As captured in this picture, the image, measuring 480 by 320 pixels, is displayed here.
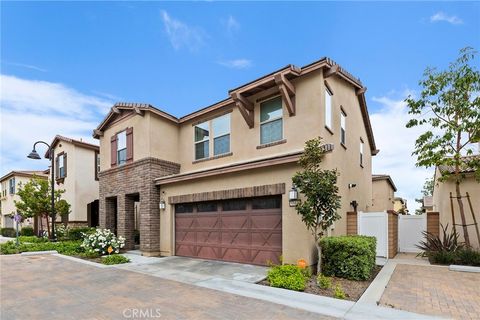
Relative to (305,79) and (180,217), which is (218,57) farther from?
(180,217)

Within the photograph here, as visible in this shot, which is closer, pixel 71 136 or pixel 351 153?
pixel 351 153

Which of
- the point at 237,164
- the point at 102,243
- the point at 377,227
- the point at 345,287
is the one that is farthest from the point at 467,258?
the point at 102,243

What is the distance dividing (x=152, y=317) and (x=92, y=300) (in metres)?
2.04

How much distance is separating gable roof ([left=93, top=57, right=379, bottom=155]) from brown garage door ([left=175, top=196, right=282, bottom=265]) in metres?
4.15

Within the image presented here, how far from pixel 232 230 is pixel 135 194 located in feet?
19.6

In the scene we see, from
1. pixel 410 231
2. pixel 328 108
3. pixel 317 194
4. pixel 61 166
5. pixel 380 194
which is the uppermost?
pixel 328 108

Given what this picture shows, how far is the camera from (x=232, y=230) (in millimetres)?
10859

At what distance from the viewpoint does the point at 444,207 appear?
12.7 m

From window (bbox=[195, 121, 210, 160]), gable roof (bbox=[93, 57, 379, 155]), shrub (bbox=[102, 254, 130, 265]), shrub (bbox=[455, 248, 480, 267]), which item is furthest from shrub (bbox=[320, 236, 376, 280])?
shrub (bbox=[102, 254, 130, 265])

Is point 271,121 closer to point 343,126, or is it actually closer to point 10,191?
point 343,126

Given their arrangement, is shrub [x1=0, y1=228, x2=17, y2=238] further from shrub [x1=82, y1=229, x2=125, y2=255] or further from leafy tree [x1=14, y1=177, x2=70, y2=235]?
shrub [x1=82, y1=229, x2=125, y2=255]

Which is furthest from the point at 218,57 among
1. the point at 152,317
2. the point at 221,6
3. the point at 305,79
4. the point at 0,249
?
the point at 0,249

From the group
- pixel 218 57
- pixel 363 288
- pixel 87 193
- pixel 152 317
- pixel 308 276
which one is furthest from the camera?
pixel 87 193

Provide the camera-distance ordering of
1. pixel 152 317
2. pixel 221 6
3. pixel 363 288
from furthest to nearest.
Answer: pixel 221 6, pixel 363 288, pixel 152 317
